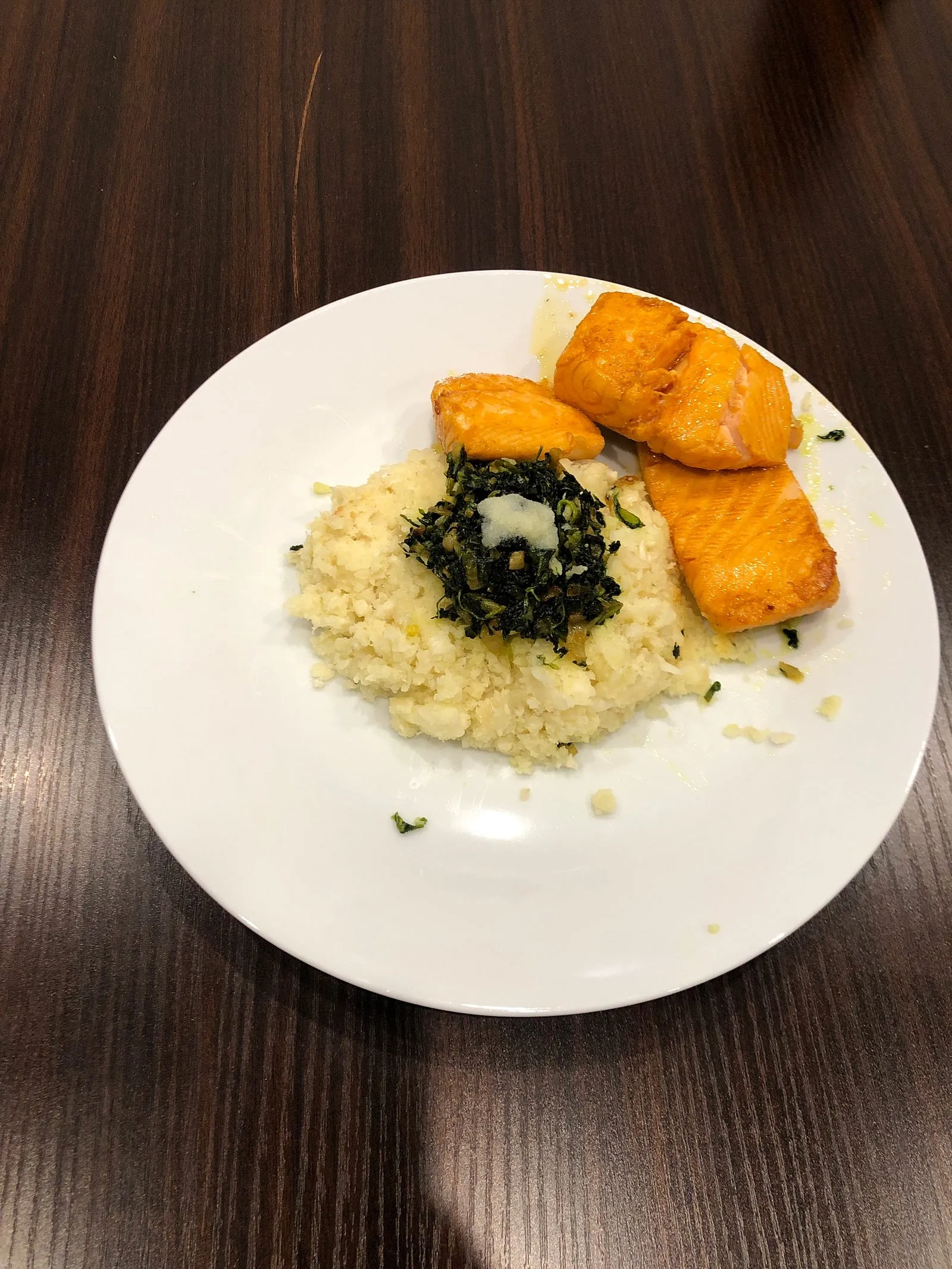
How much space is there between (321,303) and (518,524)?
5.60 feet

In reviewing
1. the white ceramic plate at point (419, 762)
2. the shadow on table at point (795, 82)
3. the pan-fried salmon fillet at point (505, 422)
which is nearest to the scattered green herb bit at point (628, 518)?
the pan-fried salmon fillet at point (505, 422)

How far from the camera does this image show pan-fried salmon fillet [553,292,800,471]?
2.53 metres

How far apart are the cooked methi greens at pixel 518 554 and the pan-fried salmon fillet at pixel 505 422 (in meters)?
0.10

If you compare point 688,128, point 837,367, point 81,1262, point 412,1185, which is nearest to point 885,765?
point 412,1185

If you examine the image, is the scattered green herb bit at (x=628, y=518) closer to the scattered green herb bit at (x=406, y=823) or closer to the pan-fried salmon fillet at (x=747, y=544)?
the pan-fried salmon fillet at (x=747, y=544)

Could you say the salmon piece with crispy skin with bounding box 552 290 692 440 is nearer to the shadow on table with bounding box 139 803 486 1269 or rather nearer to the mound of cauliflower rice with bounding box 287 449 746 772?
the mound of cauliflower rice with bounding box 287 449 746 772

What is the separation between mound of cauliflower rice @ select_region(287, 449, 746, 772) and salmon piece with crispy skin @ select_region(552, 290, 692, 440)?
43 cm

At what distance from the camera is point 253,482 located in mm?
2516

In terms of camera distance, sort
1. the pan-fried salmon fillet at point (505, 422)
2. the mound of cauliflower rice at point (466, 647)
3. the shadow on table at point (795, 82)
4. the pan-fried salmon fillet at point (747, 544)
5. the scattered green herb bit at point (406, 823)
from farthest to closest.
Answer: the shadow on table at point (795, 82) → the pan-fried salmon fillet at point (505, 422) → the pan-fried salmon fillet at point (747, 544) → the mound of cauliflower rice at point (466, 647) → the scattered green herb bit at point (406, 823)

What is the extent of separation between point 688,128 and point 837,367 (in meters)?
1.59

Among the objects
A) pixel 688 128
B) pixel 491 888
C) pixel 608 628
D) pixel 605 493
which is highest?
pixel 688 128

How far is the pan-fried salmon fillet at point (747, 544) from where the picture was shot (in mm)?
2379

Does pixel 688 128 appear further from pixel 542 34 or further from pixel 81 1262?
pixel 81 1262

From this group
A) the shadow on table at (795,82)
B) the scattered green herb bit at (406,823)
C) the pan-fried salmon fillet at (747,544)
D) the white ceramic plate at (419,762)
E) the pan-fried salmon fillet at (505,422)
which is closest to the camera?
the white ceramic plate at (419,762)
